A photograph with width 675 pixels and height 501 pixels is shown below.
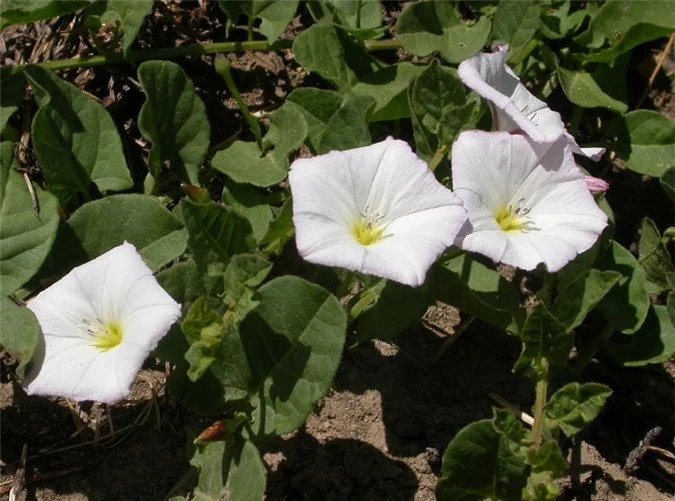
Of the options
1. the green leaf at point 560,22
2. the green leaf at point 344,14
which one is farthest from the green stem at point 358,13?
the green leaf at point 560,22

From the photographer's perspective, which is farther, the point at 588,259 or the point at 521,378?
the point at 521,378

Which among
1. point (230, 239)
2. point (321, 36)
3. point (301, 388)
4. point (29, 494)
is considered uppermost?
Answer: point (321, 36)

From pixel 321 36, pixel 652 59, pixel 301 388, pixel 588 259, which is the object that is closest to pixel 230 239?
pixel 301 388

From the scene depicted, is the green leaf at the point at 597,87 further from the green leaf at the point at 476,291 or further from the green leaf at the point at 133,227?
the green leaf at the point at 133,227

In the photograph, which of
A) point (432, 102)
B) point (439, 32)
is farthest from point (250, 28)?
point (432, 102)

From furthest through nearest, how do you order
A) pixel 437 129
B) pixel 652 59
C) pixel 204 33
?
pixel 652 59, pixel 204 33, pixel 437 129

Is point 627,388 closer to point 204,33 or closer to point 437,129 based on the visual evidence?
point 437,129

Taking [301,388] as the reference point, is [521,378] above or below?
below
